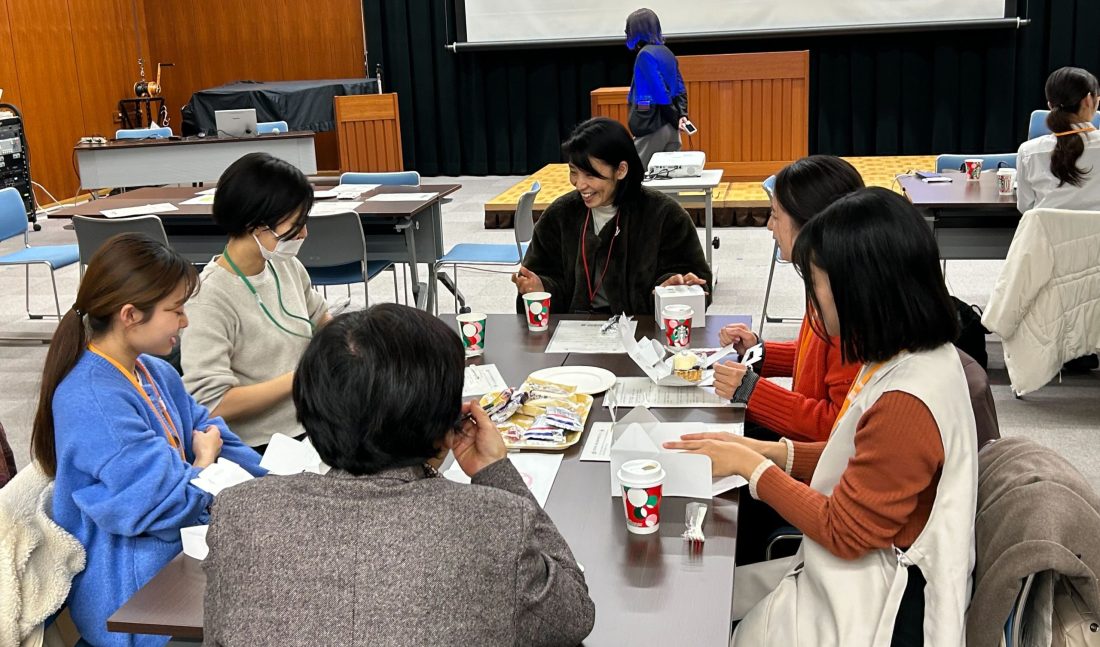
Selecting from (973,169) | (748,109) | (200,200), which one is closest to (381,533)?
(200,200)

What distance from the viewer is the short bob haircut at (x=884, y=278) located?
5.00ft

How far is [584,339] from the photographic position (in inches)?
105

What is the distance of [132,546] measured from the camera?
174 centimetres

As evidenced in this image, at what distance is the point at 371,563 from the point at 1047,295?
332 cm

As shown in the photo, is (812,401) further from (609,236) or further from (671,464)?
(609,236)

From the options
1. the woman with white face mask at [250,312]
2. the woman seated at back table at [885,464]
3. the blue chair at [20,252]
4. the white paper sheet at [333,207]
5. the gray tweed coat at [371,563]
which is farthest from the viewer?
the blue chair at [20,252]

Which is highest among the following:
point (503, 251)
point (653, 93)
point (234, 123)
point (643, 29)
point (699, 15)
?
point (699, 15)

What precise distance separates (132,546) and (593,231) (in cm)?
184

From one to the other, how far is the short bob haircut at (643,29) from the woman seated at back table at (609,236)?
3711 mm

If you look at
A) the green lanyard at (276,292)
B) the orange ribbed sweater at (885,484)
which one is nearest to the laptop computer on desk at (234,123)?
the green lanyard at (276,292)

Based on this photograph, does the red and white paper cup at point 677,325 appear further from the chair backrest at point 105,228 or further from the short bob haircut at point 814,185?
the chair backrest at point 105,228

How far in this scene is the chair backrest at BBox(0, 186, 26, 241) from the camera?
528 centimetres

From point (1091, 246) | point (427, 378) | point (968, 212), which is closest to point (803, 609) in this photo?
point (427, 378)

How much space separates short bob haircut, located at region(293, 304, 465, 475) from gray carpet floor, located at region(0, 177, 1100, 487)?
2.82m
